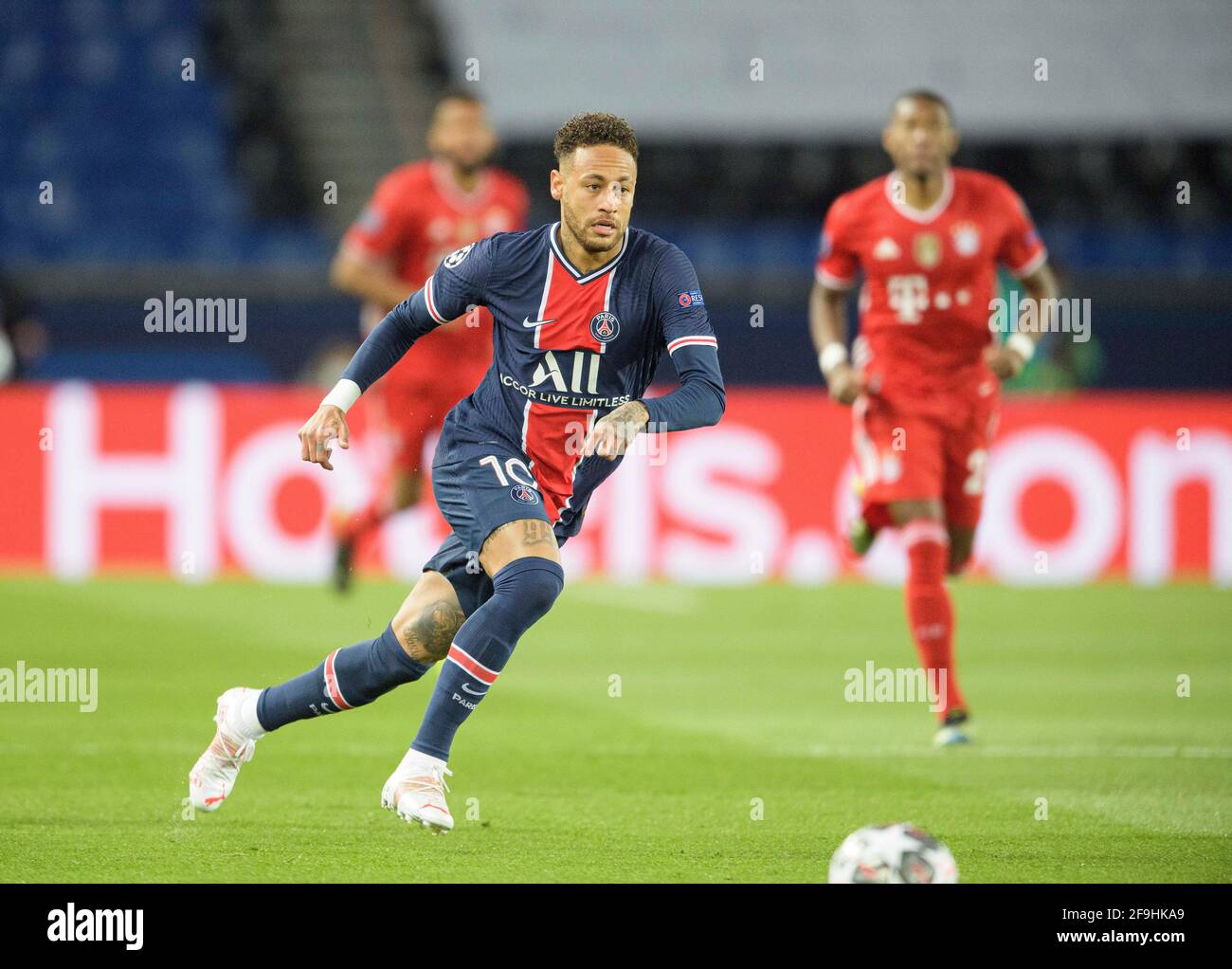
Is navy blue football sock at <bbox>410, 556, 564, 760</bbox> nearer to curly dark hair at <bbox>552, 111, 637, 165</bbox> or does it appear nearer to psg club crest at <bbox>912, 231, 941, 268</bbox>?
curly dark hair at <bbox>552, 111, 637, 165</bbox>

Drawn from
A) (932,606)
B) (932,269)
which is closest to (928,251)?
(932,269)

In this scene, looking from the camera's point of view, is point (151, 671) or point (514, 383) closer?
point (514, 383)

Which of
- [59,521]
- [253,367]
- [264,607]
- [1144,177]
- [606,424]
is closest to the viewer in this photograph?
[606,424]

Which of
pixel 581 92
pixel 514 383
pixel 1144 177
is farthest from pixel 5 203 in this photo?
pixel 514 383

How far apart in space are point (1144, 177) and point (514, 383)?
52.5ft

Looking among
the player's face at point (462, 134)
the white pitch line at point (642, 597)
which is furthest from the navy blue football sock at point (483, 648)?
the white pitch line at point (642, 597)

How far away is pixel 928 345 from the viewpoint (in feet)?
25.9

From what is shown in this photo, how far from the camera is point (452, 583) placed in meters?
5.61

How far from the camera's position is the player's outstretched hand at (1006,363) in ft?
25.4

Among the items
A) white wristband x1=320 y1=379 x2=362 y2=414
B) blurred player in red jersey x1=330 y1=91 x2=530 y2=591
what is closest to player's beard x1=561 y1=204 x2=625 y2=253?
white wristband x1=320 y1=379 x2=362 y2=414

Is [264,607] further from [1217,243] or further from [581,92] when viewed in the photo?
[1217,243]

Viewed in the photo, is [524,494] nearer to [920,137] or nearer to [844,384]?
[844,384]

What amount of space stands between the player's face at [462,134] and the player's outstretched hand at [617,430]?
593cm

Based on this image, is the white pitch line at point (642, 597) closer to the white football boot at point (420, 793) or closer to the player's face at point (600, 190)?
the player's face at point (600, 190)
